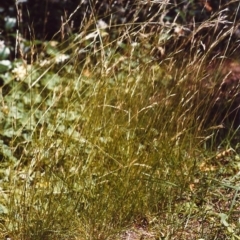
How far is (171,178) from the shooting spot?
281cm

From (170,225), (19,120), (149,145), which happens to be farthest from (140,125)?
(19,120)

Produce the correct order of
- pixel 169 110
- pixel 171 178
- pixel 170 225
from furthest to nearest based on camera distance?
pixel 169 110 < pixel 171 178 < pixel 170 225

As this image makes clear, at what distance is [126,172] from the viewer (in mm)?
2676

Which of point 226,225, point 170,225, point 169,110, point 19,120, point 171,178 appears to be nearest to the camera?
point 226,225

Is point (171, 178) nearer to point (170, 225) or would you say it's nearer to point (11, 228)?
point (170, 225)

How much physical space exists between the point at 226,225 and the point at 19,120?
1.38 meters

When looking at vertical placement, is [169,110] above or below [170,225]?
above

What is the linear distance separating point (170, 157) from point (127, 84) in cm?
43

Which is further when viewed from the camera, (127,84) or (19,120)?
(19,120)

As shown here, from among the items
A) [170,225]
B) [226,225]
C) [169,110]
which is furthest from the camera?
[169,110]

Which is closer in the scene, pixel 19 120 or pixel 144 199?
pixel 144 199

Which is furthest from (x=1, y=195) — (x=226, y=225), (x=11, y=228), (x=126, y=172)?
(x=226, y=225)

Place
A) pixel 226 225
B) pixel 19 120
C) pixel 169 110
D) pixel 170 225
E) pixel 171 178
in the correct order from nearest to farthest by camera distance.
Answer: pixel 226 225 → pixel 170 225 → pixel 171 178 → pixel 169 110 → pixel 19 120

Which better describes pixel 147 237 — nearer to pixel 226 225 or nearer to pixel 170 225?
pixel 170 225
